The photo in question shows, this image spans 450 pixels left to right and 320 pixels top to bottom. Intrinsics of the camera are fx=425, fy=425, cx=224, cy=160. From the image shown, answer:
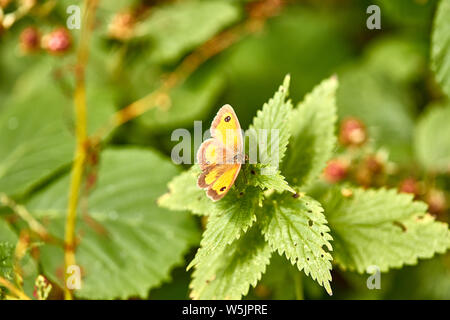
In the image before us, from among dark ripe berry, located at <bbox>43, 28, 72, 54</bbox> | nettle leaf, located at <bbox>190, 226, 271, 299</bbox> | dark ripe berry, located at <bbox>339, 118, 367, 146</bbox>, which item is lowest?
nettle leaf, located at <bbox>190, 226, 271, 299</bbox>

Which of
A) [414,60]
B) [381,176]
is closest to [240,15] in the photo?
[414,60]

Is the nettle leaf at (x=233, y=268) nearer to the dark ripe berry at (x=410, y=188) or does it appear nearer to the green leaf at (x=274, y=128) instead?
the green leaf at (x=274, y=128)

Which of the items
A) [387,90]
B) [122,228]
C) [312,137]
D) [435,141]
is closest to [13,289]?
[122,228]

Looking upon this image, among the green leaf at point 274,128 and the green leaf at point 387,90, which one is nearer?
the green leaf at point 274,128

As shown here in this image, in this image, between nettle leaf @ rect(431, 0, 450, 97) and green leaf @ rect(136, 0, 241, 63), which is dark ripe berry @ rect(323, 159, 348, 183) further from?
green leaf @ rect(136, 0, 241, 63)

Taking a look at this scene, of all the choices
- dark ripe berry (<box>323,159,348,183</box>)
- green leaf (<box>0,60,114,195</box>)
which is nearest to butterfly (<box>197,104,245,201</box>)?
dark ripe berry (<box>323,159,348,183</box>)

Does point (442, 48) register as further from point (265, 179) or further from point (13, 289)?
point (13, 289)

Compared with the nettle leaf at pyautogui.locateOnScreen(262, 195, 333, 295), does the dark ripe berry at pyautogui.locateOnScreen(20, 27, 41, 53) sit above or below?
above

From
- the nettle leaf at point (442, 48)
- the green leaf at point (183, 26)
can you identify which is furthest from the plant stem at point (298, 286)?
the green leaf at point (183, 26)
